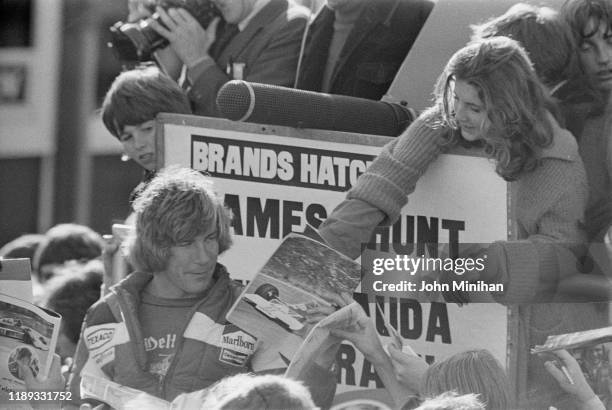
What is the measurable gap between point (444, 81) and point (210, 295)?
2.43 feet

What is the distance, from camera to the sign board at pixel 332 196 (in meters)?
3.03

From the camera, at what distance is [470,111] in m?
2.91

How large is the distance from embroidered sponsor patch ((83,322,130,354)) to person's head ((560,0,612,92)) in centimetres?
125

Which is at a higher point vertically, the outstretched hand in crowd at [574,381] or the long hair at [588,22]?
the long hair at [588,22]

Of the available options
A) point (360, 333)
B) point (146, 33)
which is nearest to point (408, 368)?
point (360, 333)

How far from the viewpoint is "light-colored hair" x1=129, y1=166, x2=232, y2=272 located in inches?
119

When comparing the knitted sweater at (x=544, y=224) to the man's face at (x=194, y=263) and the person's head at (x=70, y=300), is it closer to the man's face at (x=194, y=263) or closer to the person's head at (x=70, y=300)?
the man's face at (x=194, y=263)

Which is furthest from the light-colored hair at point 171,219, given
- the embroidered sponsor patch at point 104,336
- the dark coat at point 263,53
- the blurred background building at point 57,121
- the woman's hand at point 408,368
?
the blurred background building at point 57,121

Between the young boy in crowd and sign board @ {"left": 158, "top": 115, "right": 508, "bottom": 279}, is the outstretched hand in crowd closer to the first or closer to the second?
sign board @ {"left": 158, "top": 115, "right": 508, "bottom": 279}

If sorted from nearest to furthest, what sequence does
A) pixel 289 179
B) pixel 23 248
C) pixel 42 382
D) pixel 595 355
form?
pixel 595 355, pixel 42 382, pixel 289 179, pixel 23 248

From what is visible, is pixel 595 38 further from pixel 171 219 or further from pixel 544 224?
pixel 171 219

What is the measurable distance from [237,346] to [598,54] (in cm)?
109

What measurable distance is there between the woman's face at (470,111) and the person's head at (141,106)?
1056 millimetres

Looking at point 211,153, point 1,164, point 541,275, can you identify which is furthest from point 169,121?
point 1,164
